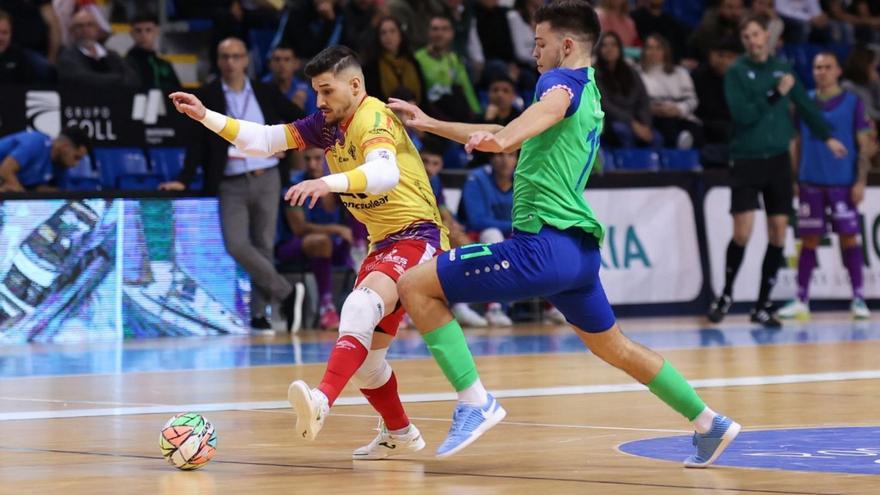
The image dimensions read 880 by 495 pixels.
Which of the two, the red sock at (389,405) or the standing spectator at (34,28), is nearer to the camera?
the red sock at (389,405)

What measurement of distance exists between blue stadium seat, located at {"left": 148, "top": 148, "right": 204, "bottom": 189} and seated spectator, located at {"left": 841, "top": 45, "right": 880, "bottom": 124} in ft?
26.0

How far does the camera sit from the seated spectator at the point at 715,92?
19.1 meters

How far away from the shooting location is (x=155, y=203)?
14.4 meters

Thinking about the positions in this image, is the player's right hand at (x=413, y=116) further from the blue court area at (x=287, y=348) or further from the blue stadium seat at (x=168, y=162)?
the blue stadium seat at (x=168, y=162)

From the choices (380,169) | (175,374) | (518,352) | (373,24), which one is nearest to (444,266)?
(380,169)

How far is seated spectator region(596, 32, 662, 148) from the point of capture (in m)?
17.8

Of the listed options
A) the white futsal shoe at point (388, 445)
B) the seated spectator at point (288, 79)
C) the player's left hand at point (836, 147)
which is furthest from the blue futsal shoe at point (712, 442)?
the seated spectator at point (288, 79)

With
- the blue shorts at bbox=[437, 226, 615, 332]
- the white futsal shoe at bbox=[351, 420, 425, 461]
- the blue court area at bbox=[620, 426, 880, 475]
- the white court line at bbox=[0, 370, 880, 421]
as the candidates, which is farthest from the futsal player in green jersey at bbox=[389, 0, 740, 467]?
the white court line at bbox=[0, 370, 880, 421]

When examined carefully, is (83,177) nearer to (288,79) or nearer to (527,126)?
(288,79)

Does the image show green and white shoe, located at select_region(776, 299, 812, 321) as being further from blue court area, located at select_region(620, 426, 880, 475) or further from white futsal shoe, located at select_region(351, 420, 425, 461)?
white futsal shoe, located at select_region(351, 420, 425, 461)

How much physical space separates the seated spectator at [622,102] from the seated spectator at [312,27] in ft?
9.76

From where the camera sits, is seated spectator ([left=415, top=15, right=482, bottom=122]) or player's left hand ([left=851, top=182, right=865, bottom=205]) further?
seated spectator ([left=415, top=15, right=482, bottom=122])

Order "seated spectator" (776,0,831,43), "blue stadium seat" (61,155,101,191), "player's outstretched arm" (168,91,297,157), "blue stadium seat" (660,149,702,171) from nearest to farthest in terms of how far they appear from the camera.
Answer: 1. "player's outstretched arm" (168,91,297,157)
2. "blue stadium seat" (61,155,101,191)
3. "blue stadium seat" (660,149,702,171)
4. "seated spectator" (776,0,831,43)

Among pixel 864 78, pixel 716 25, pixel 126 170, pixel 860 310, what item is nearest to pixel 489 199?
pixel 126 170
